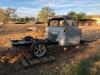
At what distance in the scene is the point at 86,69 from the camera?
7.16m

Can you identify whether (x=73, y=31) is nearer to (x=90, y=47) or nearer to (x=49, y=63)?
(x=90, y=47)

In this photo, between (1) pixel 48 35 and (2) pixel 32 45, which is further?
(1) pixel 48 35

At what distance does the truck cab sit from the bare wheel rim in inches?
51.2

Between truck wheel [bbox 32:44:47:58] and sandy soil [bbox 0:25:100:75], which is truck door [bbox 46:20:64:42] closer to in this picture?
sandy soil [bbox 0:25:100:75]

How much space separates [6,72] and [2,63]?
3.65 ft

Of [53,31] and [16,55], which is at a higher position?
[53,31]

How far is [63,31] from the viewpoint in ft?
43.3

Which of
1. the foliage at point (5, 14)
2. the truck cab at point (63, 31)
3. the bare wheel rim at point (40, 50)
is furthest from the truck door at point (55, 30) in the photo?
the foliage at point (5, 14)

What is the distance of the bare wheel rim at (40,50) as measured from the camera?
12108mm

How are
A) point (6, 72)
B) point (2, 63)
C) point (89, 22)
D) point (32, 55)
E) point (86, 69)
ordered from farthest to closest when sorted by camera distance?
point (89, 22) → point (32, 55) → point (2, 63) → point (6, 72) → point (86, 69)

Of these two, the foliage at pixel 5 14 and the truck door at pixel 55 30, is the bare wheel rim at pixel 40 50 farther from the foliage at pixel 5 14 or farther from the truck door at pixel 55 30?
the foliage at pixel 5 14

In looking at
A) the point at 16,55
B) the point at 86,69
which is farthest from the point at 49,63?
the point at 86,69

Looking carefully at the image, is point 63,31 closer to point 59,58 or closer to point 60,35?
point 60,35

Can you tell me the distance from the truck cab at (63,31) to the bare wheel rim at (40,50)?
4.27ft
